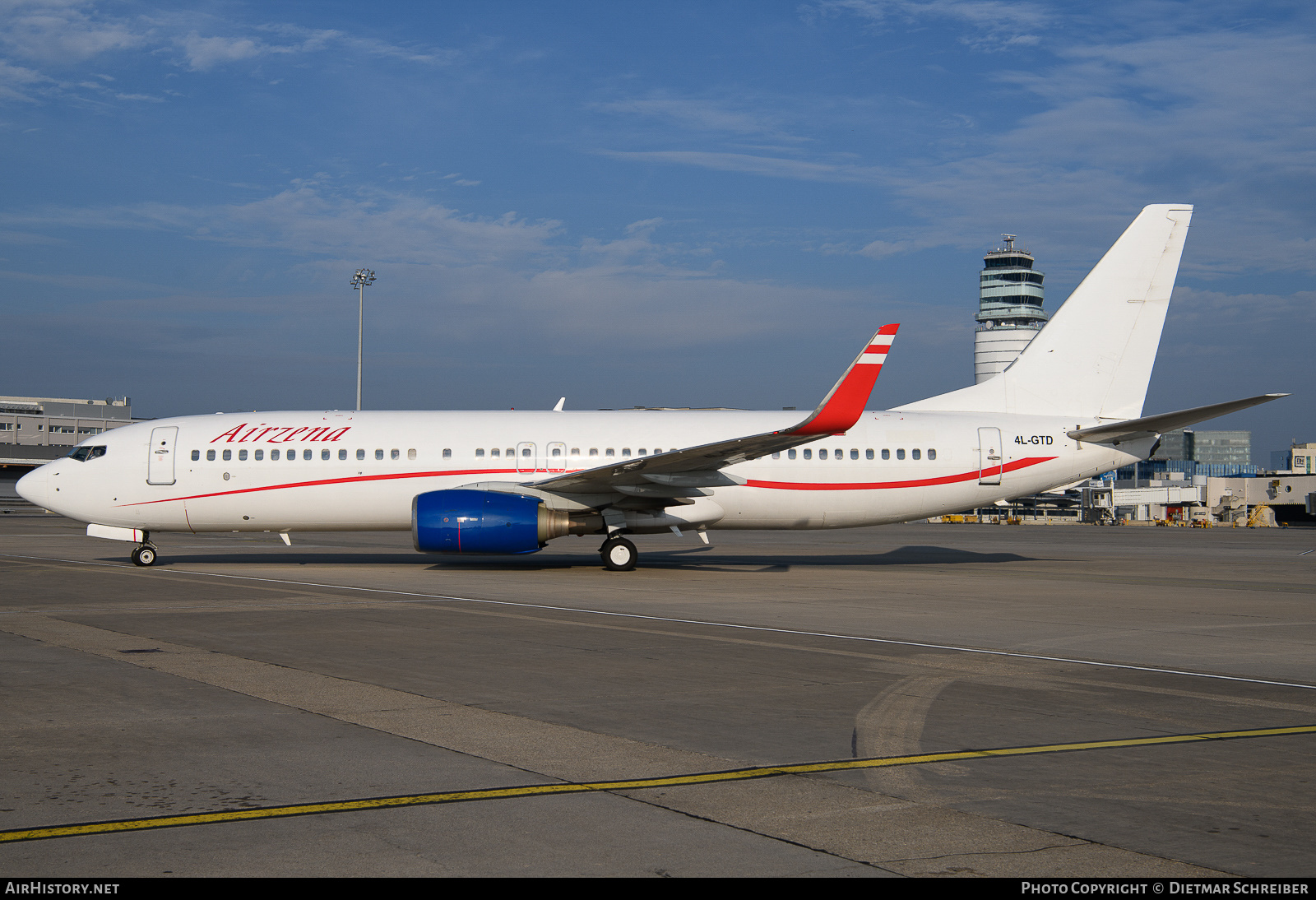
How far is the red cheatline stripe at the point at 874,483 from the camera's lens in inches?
950

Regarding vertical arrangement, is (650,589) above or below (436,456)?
below

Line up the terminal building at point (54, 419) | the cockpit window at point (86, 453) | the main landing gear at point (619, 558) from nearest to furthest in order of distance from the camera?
1. the main landing gear at point (619, 558)
2. the cockpit window at point (86, 453)
3. the terminal building at point (54, 419)

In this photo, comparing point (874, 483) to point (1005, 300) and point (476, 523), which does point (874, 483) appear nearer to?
point (476, 523)

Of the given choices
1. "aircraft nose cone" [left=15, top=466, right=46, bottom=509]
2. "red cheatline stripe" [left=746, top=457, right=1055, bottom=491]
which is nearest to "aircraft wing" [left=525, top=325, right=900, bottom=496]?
"red cheatline stripe" [left=746, top=457, right=1055, bottom=491]

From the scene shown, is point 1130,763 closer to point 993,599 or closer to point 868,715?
point 868,715

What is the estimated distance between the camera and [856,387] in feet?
64.7

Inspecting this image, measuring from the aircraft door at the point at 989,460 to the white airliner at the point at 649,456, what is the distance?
0.03 meters

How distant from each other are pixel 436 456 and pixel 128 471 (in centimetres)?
709

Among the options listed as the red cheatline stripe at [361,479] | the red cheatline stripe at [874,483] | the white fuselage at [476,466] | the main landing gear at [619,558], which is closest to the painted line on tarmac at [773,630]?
the red cheatline stripe at [361,479]

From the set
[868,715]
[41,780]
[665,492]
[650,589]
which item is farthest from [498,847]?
[665,492]

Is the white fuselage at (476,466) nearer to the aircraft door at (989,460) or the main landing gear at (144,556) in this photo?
the aircraft door at (989,460)

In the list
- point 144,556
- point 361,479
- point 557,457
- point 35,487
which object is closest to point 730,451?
point 557,457
